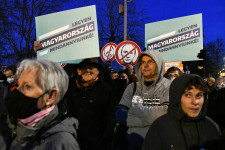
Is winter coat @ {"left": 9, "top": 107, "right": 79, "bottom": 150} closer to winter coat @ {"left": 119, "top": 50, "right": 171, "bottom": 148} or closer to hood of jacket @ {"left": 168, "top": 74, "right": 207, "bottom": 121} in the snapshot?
hood of jacket @ {"left": 168, "top": 74, "right": 207, "bottom": 121}

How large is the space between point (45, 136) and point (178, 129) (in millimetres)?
1014

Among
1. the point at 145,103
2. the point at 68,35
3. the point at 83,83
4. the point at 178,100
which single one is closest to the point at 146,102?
the point at 145,103

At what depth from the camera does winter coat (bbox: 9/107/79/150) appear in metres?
1.34

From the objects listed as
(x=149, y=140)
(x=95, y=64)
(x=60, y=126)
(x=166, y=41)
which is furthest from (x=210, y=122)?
(x=166, y=41)

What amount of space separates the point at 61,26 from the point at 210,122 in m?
2.94

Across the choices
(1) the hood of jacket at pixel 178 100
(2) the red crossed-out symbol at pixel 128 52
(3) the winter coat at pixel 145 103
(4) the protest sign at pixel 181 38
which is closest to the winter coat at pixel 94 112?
(3) the winter coat at pixel 145 103

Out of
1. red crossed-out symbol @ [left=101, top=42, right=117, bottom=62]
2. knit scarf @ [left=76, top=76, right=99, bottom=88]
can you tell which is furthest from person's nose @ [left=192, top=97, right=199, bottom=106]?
red crossed-out symbol @ [left=101, top=42, right=117, bottom=62]

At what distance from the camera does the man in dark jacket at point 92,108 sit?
8.71 ft

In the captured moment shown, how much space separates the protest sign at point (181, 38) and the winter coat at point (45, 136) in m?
3.93

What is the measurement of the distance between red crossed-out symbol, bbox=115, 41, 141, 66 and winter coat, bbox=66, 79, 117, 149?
2345mm

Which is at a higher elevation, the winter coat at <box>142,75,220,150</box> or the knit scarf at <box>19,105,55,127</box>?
the knit scarf at <box>19,105,55,127</box>

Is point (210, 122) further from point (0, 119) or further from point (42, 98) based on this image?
point (0, 119)

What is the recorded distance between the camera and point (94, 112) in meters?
2.78

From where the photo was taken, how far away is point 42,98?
149 cm
